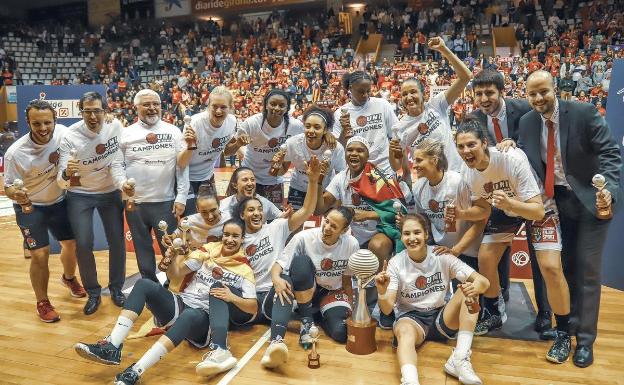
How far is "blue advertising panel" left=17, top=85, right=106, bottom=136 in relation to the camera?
20.4 ft

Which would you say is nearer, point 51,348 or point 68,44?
point 51,348

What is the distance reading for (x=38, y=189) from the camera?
162 inches

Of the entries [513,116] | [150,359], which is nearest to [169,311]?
[150,359]

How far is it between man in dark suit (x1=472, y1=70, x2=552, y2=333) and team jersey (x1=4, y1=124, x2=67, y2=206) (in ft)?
10.8

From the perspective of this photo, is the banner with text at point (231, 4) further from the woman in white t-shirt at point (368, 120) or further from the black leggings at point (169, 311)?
the black leggings at point (169, 311)

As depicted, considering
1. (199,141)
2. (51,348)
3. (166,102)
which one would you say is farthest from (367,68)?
(51,348)

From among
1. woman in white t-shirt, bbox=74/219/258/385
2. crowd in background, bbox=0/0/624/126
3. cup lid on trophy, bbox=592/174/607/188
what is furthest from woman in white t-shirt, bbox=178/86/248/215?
crowd in background, bbox=0/0/624/126

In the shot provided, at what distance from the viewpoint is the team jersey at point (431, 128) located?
412 cm

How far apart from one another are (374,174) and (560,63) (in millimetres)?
13046

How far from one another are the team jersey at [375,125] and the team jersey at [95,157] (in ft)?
6.14

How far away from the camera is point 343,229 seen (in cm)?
362

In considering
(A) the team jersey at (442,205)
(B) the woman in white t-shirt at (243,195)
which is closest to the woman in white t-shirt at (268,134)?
(B) the woman in white t-shirt at (243,195)

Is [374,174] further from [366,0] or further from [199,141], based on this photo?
[366,0]

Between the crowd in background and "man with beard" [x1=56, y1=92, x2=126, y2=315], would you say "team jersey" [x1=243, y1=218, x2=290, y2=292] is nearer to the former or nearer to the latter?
"man with beard" [x1=56, y1=92, x2=126, y2=315]
